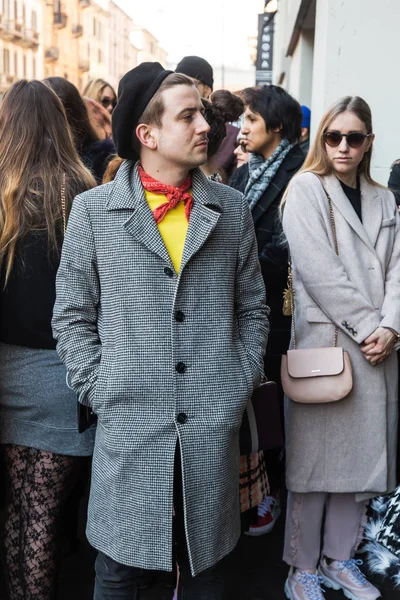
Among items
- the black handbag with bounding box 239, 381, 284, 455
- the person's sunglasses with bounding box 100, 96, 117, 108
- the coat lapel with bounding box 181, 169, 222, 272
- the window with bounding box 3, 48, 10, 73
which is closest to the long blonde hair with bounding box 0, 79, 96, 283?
the coat lapel with bounding box 181, 169, 222, 272

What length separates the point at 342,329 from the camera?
3.41 meters

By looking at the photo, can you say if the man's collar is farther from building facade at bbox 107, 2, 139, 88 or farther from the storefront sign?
building facade at bbox 107, 2, 139, 88

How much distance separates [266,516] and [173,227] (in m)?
2.22

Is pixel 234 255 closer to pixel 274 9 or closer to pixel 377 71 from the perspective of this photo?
pixel 377 71

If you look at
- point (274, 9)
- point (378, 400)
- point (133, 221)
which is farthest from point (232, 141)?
point (274, 9)

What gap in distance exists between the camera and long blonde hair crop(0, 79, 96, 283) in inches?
115

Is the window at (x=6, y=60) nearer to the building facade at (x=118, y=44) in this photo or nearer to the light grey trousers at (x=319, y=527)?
the building facade at (x=118, y=44)

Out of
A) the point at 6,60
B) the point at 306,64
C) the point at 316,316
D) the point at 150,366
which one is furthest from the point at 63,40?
the point at 150,366

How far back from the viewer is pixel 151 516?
2551 millimetres

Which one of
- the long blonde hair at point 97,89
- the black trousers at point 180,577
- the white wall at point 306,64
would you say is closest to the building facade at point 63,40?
the white wall at point 306,64

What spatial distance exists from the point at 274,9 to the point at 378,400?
17.4m

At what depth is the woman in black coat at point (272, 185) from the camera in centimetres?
405

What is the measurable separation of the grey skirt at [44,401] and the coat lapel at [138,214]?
73 centimetres

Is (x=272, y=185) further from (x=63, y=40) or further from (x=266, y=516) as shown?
(x=63, y=40)
